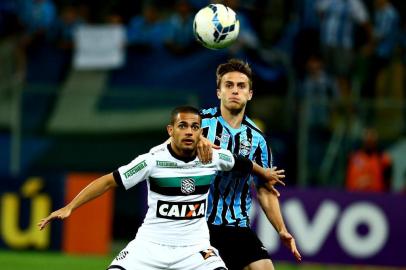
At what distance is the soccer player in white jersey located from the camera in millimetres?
9539

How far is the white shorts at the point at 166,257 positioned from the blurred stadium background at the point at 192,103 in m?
6.57

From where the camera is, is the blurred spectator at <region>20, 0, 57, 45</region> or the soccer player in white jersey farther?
the blurred spectator at <region>20, 0, 57, 45</region>

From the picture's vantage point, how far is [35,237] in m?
18.2

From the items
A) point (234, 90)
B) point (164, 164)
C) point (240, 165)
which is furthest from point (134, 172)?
point (234, 90)

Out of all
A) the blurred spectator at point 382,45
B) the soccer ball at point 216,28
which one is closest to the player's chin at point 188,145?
the soccer ball at point 216,28

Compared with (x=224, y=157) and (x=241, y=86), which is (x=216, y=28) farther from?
(x=224, y=157)

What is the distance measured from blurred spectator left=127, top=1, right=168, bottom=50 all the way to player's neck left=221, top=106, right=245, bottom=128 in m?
9.11

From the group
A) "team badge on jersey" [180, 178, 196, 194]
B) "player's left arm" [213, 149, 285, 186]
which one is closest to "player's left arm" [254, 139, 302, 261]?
"player's left arm" [213, 149, 285, 186]

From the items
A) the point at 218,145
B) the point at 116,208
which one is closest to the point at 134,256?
the point at 218,145

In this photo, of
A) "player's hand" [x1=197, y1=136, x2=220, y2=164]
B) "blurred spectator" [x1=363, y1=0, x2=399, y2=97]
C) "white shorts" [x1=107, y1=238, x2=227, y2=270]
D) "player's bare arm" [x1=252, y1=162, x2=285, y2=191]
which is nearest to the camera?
"white shorts" [x1=107, y1=238, x2=227, y2=270]

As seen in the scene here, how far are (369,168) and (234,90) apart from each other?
309 inches

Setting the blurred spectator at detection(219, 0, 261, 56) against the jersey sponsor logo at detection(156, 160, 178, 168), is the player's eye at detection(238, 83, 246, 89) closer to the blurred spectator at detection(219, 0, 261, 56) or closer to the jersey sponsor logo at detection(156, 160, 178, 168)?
the jersey sponsor logo at detection(156, 160, 178, 168)

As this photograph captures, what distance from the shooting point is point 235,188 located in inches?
401

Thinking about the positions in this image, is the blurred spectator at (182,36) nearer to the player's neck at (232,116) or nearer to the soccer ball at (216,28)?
the soccer ball at (216,28)
